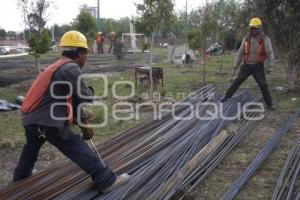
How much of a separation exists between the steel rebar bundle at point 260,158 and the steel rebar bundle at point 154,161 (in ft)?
1.38

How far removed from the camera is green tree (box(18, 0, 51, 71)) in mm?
14203

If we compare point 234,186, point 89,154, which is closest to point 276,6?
point 234,186

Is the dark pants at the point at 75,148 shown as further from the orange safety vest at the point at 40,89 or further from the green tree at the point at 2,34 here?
the green tree at the point at 2,34

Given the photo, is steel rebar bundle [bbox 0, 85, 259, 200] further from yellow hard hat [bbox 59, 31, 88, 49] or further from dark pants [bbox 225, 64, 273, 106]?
yellow hard hat [bbox 59, 31, 88, 49]

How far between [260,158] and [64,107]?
3.03 m

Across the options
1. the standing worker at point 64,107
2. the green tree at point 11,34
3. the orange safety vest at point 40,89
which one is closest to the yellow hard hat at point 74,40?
the standing worker at point 64,107

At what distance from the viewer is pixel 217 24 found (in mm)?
16656

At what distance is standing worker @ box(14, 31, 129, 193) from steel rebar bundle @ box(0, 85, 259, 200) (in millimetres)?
386

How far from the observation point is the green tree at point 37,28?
14203mm

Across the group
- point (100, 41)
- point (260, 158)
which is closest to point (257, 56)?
point (260, 158)

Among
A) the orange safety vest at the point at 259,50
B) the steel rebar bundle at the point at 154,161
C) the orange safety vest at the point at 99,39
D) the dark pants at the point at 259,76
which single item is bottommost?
the steel rebar bundle at the point at 154,161

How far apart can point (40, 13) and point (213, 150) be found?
1228 centimetres

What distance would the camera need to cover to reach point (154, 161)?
18.4 feet

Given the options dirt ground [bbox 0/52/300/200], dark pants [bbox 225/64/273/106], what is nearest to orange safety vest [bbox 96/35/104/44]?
dark pants [bbox 225/64/273/106]
